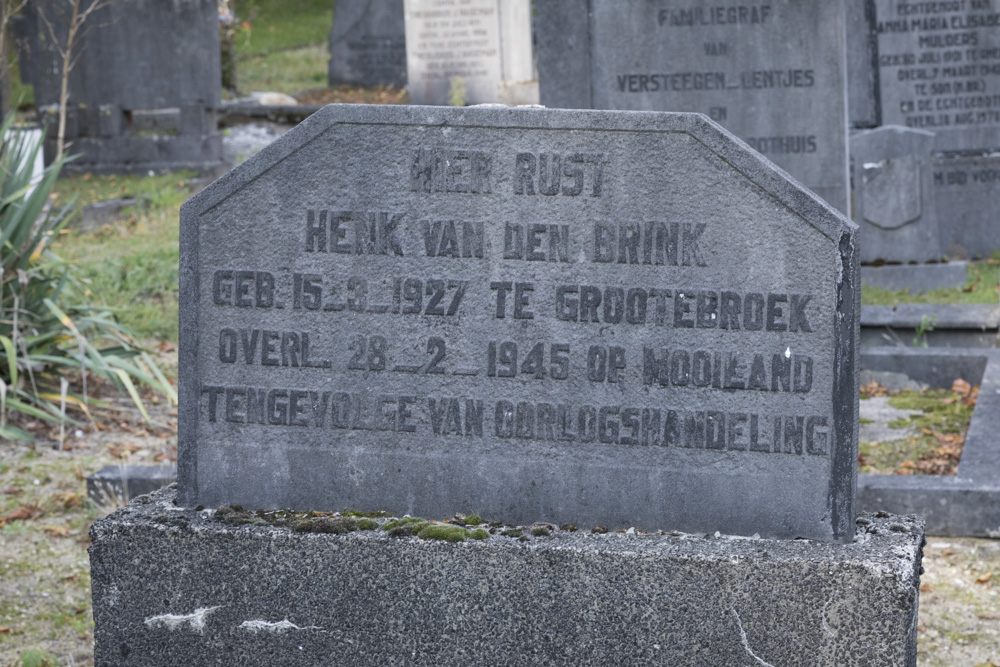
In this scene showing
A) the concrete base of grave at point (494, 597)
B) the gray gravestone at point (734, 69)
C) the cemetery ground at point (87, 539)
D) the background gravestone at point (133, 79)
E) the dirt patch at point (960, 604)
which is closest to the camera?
the concrete base of grave at point (494, 597)

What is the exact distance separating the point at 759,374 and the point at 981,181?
838 cm

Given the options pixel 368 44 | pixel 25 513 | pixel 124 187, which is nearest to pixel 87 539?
pixel 25 513

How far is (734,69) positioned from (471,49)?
7149mm

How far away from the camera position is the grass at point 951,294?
818cm

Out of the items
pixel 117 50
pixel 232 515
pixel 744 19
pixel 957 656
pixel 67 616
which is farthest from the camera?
pixel 117 50

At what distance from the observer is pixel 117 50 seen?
11.5m

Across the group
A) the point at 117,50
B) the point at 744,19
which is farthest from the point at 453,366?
the point at 117,50

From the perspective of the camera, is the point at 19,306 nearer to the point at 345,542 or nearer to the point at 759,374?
the point at 345,542

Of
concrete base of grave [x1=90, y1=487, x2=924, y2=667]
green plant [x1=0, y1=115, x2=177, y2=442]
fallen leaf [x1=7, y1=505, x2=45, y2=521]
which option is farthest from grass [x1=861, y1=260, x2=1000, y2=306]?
concrete base of grave [x1=90, y1=487, x2=924, y2=667]

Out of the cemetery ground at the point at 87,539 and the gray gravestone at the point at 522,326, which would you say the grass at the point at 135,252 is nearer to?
the cemetery ground at the point at 87,539

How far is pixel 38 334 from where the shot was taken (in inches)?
225

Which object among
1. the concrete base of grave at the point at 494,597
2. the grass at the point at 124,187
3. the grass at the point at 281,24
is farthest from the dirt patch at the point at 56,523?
the grass at the point at 281,24

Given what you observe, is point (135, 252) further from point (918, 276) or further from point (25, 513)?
point (918, 276)

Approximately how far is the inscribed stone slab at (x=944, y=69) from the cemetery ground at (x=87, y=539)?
4.64m
